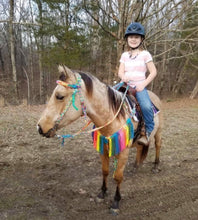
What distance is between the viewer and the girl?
248cm

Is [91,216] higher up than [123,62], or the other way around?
[123,62]

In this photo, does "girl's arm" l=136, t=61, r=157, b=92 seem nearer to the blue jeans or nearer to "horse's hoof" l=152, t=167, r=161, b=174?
the blue jeans

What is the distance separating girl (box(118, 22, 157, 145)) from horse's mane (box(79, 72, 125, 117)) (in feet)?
1.44

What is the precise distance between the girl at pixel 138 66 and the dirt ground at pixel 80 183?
133 cm

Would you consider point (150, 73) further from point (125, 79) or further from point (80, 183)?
point (80, 183)

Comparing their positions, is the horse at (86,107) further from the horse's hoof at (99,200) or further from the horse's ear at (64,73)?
the horse's hoof at (99,200)

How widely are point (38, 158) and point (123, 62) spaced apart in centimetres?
297

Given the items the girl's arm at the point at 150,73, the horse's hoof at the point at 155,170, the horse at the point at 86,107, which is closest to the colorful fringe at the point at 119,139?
the horse at the point at 86,107

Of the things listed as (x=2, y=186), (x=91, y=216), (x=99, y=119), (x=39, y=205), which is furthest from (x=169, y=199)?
(x=2, y=186)

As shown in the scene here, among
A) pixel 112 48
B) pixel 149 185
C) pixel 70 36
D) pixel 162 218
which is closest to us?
pixel 162 218

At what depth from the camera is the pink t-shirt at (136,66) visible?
2.52 meters

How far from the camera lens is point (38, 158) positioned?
4.03 metres

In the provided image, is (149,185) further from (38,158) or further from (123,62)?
(38,158)

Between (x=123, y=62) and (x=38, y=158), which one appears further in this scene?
(x=38, y=158)
